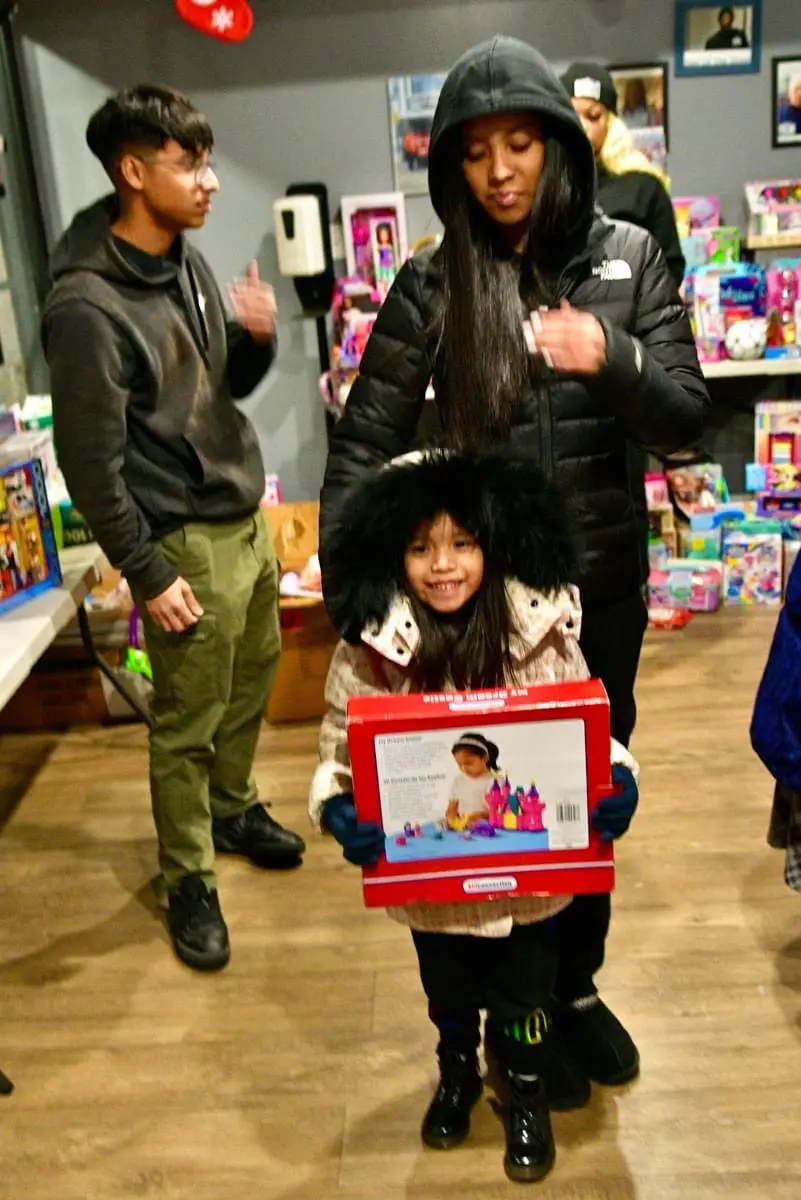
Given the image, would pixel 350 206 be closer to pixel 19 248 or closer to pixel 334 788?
pixel 19 248

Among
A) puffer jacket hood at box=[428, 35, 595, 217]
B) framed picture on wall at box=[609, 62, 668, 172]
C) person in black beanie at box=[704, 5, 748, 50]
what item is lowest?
puffer jacket hood at box=[428, 35, 595, 217]

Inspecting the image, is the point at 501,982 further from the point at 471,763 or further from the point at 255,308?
the point at 255,308

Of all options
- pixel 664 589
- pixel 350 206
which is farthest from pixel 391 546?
pixel 350 206

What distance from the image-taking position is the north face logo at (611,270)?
136 cm

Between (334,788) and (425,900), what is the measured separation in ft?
0.58

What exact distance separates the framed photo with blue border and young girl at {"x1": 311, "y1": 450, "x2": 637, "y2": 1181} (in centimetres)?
279

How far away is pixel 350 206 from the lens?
12.0 feet

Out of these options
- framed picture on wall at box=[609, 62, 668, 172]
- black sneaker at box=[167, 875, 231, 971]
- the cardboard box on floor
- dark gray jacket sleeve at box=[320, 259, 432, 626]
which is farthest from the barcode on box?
framed picture on wall at box=[609, 62, 668, 172]

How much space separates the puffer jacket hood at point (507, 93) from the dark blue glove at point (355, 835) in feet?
Answer: 2.66

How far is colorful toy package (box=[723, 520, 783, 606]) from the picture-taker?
3562 mm

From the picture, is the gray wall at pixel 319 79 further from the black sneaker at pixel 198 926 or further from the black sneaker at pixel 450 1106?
the black sneaker at pixel 450 1106

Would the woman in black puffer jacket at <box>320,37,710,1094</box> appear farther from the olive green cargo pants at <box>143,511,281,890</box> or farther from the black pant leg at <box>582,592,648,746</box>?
the olive green cargo pants at <box>143,511,281,890</box>

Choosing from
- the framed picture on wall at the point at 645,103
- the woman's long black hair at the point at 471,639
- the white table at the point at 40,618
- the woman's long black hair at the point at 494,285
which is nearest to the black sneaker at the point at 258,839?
the white table at the point at 40,618

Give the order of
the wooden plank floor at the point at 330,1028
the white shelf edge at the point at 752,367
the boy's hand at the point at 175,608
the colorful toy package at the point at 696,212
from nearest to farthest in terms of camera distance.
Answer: the wooden plank floor at the point at 330,1028 → the boy's hand at the point at 175,608 → the white shelf edge at the point at 752,367 → the colorful toy package at the point at 696,212
